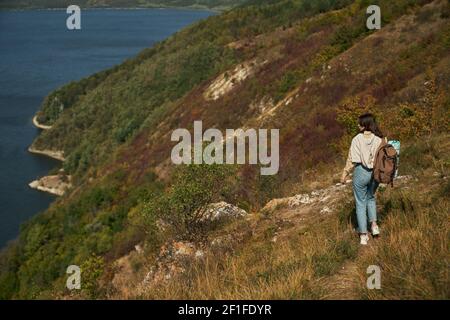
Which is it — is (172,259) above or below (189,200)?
below

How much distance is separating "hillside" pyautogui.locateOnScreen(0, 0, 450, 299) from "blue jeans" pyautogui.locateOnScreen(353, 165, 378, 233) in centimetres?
32

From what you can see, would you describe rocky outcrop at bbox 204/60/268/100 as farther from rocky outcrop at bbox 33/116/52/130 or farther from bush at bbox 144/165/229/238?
rocky outcrop at bbox 33/116/52/130

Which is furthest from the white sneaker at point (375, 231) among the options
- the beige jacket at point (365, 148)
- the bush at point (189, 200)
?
the bush at point (189, 200)

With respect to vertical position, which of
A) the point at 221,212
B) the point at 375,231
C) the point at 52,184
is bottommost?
the point at 375,231

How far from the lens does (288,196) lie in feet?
39.4

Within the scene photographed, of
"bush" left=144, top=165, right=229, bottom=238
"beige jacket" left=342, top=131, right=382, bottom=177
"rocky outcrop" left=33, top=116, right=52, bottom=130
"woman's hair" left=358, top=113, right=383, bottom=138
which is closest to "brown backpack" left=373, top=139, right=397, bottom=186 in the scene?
"beige jacket" left=342, top=131, right=382, bottom=177

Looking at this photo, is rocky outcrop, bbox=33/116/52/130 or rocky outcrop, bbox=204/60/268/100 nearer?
rocky outcrop, bbox=204/60/268/100

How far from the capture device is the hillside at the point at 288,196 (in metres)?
5.59

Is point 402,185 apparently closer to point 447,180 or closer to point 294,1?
point 447,180

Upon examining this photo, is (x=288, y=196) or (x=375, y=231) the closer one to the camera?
(x=375, y=231)

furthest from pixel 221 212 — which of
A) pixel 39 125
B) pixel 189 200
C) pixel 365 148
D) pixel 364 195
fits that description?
pixel 39 125

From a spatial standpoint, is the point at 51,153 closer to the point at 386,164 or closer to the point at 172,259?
the point at 172,259

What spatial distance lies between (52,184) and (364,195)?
244 ft

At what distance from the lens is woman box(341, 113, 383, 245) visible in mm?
6582
